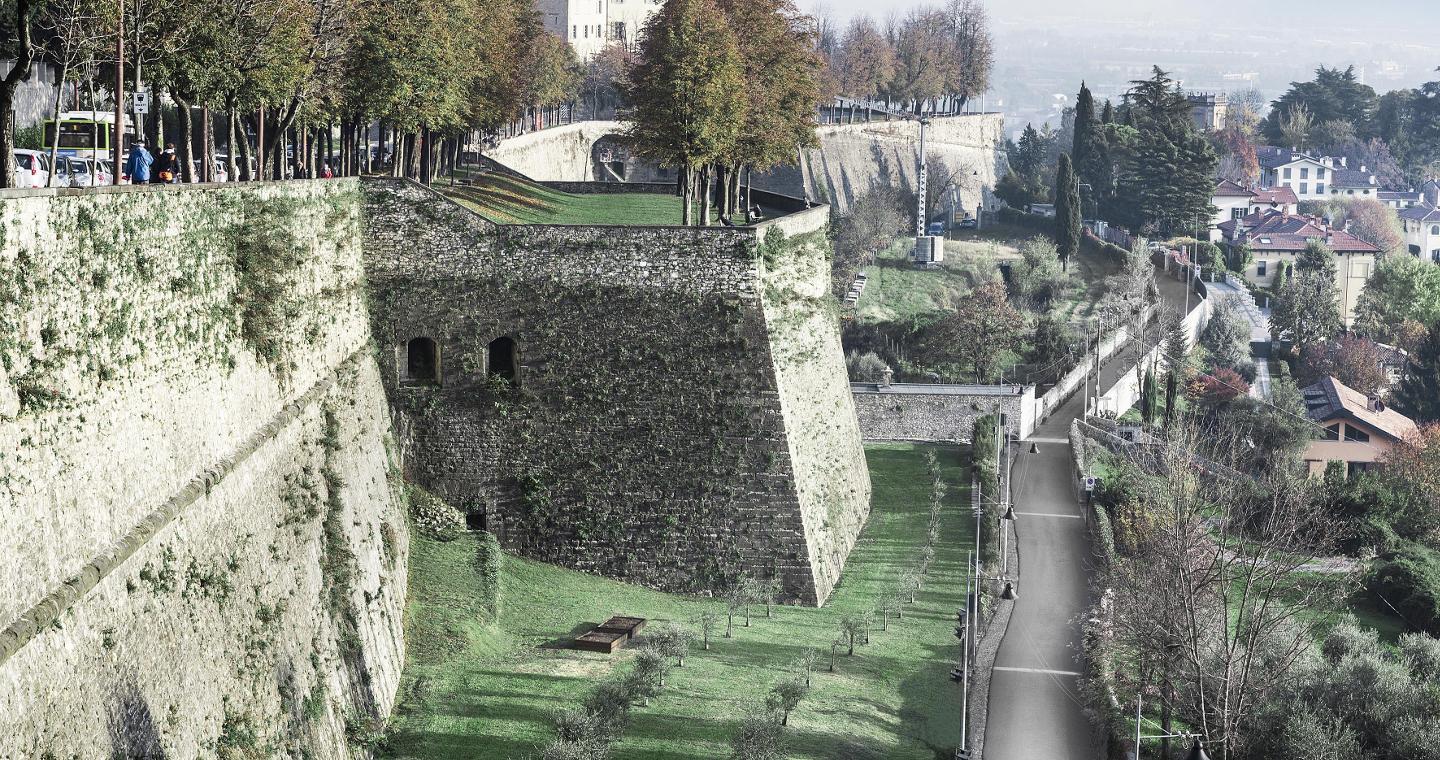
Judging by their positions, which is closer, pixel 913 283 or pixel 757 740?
pixel 757 740

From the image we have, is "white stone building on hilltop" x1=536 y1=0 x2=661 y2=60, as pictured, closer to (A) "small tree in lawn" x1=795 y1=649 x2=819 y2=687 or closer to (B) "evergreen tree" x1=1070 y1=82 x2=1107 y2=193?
(B) "evergreen tree" x1=1070 y1=82 x2=1107 y2=193

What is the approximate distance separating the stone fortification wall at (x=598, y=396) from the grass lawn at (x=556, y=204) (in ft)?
11.1

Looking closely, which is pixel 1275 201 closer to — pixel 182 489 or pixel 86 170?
pixel 86 170

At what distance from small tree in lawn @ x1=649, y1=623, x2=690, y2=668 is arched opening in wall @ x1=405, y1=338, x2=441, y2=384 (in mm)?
7089

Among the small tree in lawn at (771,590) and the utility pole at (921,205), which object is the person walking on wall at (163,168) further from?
the utility pole at (921,205)

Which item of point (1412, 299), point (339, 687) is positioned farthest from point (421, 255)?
point (1412, 299)

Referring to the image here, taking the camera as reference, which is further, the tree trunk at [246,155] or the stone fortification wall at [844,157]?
the stone fortification wall at [844,157]

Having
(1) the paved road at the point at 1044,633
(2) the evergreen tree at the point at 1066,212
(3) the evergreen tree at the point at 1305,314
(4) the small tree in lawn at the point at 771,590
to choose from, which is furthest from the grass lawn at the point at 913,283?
(4) the small tree in lawn at the point at 771,590

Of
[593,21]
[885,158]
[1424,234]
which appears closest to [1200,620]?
[885,158]

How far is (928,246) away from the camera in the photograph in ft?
282

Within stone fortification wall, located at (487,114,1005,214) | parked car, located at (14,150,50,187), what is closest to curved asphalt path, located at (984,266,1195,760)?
parked car, located at (14,150,50,187)

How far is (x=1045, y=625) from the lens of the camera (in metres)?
36.4

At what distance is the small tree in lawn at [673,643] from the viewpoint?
27.0 m

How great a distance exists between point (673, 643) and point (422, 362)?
8225 mm
